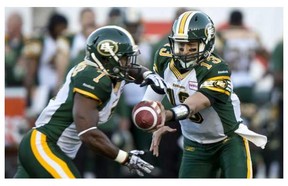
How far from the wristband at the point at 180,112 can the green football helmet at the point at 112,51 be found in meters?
0.60

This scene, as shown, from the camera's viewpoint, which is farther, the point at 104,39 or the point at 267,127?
→ the point at 267,127

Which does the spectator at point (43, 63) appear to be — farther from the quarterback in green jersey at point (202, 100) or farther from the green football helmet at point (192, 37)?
the green football helmet at point (192, 37)

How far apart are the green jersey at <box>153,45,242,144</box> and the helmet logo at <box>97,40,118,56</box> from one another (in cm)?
56

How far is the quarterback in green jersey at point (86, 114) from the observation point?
7.49m

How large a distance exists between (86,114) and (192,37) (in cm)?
103

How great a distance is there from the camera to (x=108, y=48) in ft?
25.1

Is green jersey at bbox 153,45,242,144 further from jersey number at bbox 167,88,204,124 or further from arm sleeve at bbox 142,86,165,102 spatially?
arm sleeve at bbox 142,86,165,102

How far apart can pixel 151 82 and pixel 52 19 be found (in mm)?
4766

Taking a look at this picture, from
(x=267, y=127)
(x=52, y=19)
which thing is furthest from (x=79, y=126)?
(x=267, y=127)

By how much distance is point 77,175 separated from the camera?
7.75 meters

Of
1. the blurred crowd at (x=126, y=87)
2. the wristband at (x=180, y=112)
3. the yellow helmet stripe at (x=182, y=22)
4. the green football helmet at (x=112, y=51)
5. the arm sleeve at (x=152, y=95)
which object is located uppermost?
the yellow helmet stripe at (x=182, y=22)

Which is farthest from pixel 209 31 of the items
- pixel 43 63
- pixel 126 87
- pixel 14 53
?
pixel 14 53

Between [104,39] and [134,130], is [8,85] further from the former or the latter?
[104,39]

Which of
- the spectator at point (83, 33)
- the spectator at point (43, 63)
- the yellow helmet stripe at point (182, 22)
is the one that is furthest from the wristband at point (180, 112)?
the spectator at point (43, 63)
